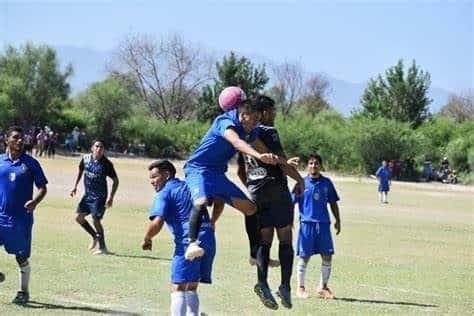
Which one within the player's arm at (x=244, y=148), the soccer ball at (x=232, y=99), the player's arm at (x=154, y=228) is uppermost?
the soccer ball at (x=232, y=99)

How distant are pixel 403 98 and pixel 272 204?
76.8 meters

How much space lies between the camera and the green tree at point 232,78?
81375 mm

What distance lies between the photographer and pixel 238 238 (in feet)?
66.4

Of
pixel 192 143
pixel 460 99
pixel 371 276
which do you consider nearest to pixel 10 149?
pixel 371 276

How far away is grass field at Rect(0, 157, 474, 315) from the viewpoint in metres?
11.1

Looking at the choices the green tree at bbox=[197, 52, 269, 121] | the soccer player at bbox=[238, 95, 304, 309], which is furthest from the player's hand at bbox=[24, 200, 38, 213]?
the green tree at bbox=[197, 52, 269, 121]

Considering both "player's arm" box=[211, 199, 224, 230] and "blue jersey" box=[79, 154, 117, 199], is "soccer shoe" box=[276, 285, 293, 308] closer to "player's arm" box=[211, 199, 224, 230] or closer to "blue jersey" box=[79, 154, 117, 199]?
"player's arm" box=[211, 199, 224, 230]

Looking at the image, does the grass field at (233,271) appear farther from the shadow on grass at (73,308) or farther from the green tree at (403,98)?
the green tree at (403,98)

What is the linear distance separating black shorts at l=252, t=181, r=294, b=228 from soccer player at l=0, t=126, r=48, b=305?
2937mm

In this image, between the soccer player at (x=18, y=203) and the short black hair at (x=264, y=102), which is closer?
the short black hair at (x=264, y=102)

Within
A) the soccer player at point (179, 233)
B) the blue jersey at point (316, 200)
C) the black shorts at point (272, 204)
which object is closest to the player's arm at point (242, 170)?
the black shorts at point (272, 204)

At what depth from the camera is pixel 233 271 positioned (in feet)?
46.9

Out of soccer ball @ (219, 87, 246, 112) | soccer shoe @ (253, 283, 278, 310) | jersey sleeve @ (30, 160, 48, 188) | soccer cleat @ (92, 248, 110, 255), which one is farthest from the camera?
soccer cleat @ (92, 248, 110, 255)

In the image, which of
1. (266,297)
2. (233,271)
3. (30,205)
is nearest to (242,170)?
(266,297)
